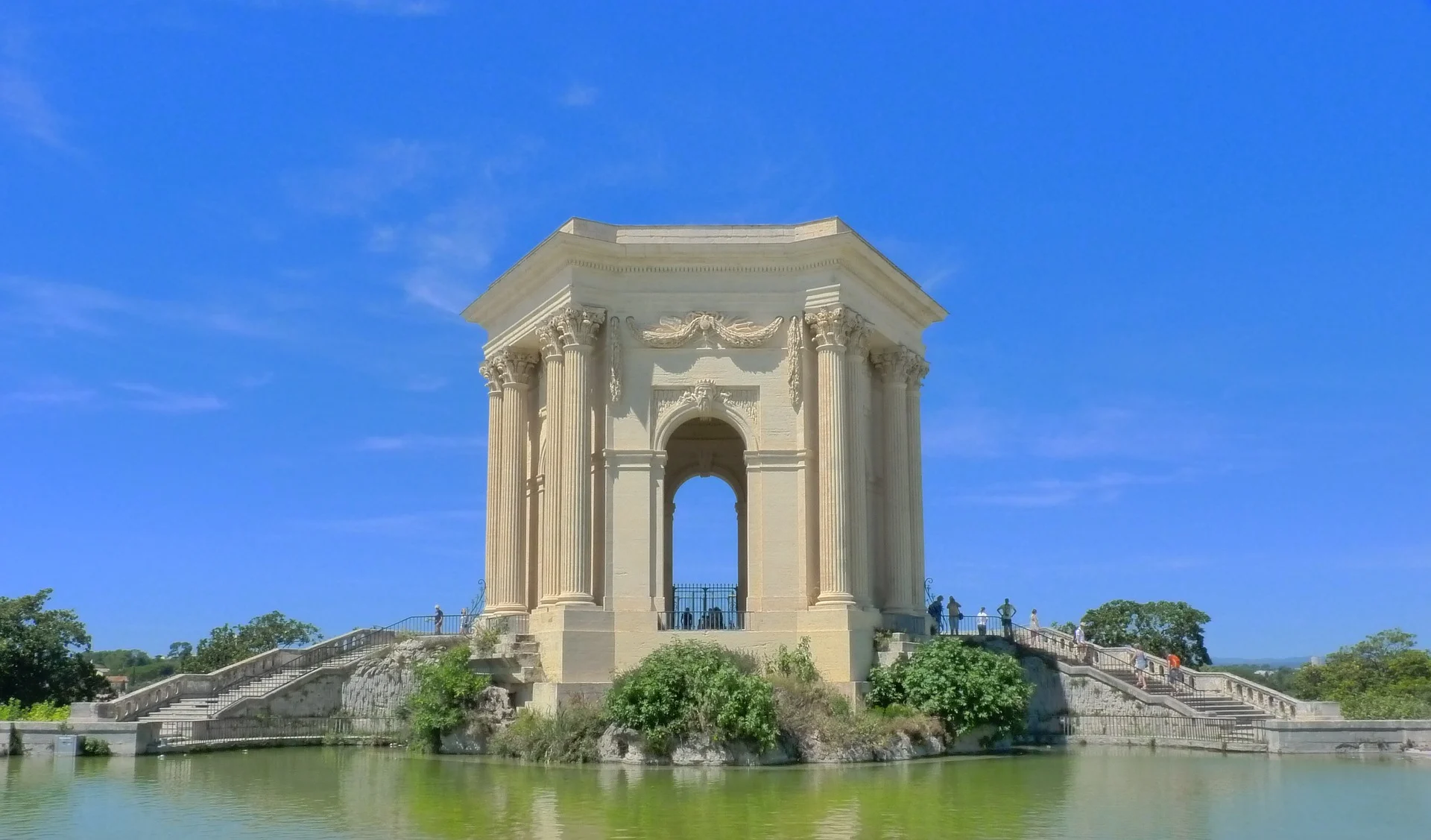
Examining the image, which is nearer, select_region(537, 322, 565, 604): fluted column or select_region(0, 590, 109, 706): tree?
select_region(537, 322, 565, 604): fluted column

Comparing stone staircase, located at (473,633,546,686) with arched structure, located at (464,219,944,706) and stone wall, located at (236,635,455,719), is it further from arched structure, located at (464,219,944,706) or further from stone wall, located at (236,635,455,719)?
stone wall, located at (236,635,455,719)

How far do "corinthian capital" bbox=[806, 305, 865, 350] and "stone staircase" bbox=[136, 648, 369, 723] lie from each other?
15895 mm

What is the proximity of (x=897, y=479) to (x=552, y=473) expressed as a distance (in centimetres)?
991

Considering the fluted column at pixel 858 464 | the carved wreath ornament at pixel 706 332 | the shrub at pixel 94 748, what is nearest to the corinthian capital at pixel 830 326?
the fluted column at pixel 858 464

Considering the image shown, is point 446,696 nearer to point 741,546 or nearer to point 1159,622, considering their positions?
point 741,546

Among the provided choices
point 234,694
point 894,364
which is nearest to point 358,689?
point 234,694

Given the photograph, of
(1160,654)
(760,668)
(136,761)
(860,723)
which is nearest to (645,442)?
(760,668)

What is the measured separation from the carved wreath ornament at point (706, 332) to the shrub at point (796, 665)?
7.59 meters

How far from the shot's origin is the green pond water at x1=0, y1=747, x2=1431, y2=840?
1711cm

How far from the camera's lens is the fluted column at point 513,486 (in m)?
36.1

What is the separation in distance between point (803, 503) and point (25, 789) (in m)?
17.4

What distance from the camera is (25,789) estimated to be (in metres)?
22.2

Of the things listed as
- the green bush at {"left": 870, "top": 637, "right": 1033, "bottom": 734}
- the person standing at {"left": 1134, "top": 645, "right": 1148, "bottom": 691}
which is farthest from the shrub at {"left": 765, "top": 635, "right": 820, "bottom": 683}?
the person standing at {"left": 1134, "top": 645, "right": 1148, "bottom": 691}

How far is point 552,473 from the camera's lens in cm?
3177
